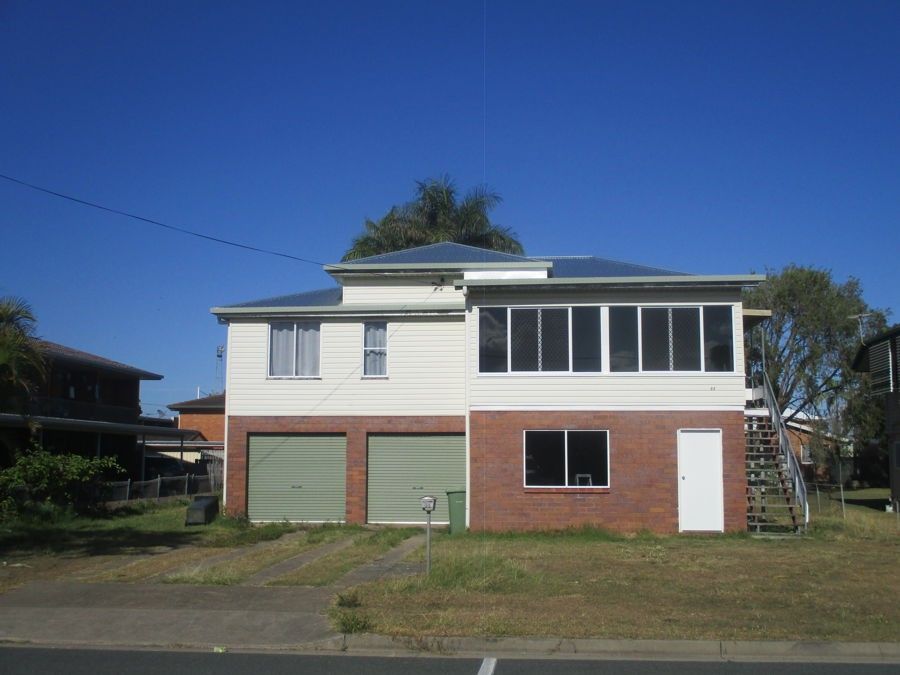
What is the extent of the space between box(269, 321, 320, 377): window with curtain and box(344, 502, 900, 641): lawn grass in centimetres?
784

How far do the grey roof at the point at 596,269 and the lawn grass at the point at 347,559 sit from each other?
836 cm

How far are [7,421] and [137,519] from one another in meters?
7.10

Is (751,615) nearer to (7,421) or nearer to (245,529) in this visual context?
(245,529)

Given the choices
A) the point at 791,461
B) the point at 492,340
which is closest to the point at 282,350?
the point at 492,340

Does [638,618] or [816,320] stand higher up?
[816,320]

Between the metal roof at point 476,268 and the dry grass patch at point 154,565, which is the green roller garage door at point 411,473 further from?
the dry grass patch at point 154,565

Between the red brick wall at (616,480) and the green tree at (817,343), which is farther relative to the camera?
the green tree at (817,343)

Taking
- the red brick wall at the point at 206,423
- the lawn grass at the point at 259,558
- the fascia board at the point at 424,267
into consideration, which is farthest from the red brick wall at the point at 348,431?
the red brick wall at the point at 206,423

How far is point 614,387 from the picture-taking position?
21.6m

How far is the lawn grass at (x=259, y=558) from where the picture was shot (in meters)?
14.3

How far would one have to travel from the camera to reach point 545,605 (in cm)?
1195

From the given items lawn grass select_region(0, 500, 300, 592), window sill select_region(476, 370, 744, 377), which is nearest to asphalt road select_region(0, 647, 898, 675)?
lawn grass select_region(0, 500, 300, 592)

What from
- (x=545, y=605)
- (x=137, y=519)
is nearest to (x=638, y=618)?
(x=545, y=605)

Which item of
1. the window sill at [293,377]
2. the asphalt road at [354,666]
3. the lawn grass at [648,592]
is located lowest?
the asphalt road at [354,666]
